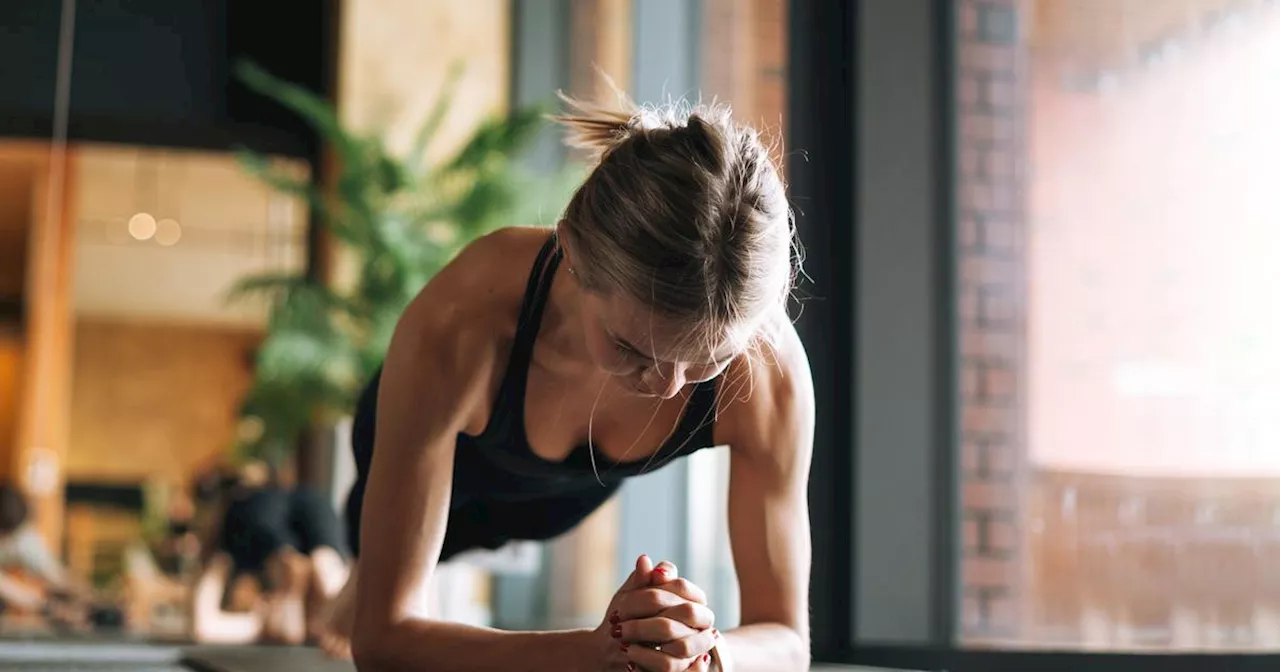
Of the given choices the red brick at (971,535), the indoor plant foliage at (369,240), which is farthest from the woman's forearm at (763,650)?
the indoor plant foliage at (369,240)

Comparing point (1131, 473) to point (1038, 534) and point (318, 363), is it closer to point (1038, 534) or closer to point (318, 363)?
point (1038, 534)

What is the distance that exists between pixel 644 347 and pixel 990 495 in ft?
6.01

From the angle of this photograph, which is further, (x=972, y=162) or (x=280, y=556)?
(x=280, y=556)

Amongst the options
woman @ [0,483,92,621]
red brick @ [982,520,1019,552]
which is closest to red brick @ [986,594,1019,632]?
red brick @ [982,520,1019,552]

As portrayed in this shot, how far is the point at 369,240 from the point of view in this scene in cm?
501

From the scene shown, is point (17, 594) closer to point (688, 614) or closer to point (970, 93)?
point (970, 93)

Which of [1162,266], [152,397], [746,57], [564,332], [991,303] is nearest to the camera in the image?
[564,332]

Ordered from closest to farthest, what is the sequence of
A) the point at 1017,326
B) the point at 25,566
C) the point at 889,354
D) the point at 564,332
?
the point at 564,332 → the point at 1017,326 → the point at 889,354 → the point at 25,566

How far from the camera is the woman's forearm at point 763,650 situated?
1.54 meters

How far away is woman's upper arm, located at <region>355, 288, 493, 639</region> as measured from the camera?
5.25ft

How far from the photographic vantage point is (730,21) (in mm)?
4641

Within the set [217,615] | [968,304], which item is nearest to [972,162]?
[968,304]

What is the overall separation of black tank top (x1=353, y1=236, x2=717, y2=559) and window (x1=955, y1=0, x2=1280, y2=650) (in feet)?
3.32

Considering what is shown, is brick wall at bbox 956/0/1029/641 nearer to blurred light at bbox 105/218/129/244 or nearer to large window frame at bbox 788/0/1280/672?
large window frame at bbox 788/0/1280/672
